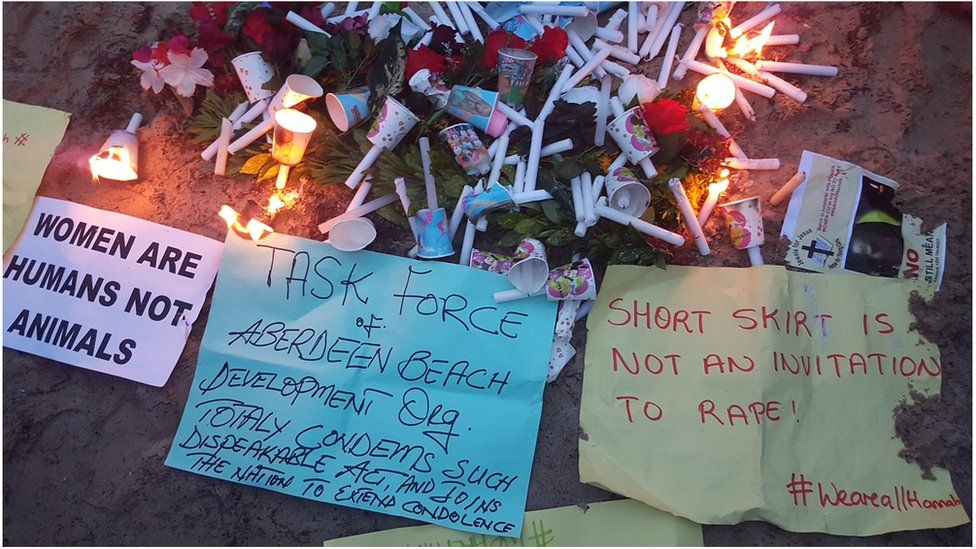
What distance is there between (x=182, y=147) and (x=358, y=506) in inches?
48.1

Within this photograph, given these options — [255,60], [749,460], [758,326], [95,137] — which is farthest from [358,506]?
[95,137]

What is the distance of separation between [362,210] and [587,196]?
64 centimetres

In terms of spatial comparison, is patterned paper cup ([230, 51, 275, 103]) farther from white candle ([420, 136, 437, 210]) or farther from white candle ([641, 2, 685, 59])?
white candle ([641, 2, 685, 59])

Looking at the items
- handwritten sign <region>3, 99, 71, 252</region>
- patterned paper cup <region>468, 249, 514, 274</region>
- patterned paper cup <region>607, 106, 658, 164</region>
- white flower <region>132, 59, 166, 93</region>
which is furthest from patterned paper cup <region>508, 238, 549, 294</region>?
handwritten sign <region>3, 99, 71, 252</region>

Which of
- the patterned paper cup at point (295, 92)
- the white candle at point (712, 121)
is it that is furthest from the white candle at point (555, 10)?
the patterned paper cup at point (295, 92)

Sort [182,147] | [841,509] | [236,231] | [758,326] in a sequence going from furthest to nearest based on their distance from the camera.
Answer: [182,147]
[236,231]
[758,326]
[841,509]

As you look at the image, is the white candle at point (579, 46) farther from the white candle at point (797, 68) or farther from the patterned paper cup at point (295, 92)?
the patterned paper cup at point (295, 92)

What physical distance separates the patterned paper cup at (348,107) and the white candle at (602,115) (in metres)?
0.67

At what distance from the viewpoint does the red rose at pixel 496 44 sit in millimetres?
1813

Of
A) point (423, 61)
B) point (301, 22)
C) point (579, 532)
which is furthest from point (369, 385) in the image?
point (301, 22)

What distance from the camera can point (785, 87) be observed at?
1.88m

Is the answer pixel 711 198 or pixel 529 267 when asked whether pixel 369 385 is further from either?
pixel 711 198

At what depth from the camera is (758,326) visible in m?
1.70

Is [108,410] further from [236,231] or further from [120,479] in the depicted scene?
[236,231]
